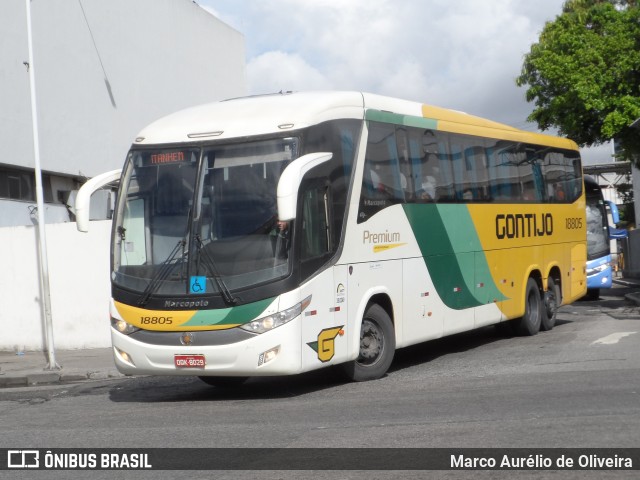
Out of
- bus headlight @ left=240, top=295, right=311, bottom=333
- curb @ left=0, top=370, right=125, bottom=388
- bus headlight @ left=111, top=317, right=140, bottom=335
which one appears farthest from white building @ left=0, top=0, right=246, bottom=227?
bus headlight @ left=240, top=295, right=311, bottom=333

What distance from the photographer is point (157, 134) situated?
1179cm

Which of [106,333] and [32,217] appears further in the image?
[32,217]

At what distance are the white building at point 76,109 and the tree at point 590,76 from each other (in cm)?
1192

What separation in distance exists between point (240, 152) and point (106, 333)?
8.77 meters

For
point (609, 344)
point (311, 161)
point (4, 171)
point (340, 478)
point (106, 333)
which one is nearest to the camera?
point (340, 478)

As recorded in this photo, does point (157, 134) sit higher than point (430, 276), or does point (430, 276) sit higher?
point (157, 134)

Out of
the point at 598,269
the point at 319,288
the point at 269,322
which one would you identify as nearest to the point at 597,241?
the point at 598,269

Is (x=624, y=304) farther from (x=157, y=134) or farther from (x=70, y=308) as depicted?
(x=157, y=134)

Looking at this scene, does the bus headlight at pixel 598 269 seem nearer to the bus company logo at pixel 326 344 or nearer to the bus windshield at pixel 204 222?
the bus company logo at pixel 326 344

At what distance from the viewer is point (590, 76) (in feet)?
107

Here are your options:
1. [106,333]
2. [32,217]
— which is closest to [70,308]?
[106,333]

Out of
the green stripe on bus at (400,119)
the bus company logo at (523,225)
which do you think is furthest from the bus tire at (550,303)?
the green stripe on bus at (400,119)

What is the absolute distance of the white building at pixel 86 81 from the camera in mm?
23016

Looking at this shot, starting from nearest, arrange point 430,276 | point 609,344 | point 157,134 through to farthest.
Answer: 1. point 157,134
2. point 430,276
3. point 609,344
